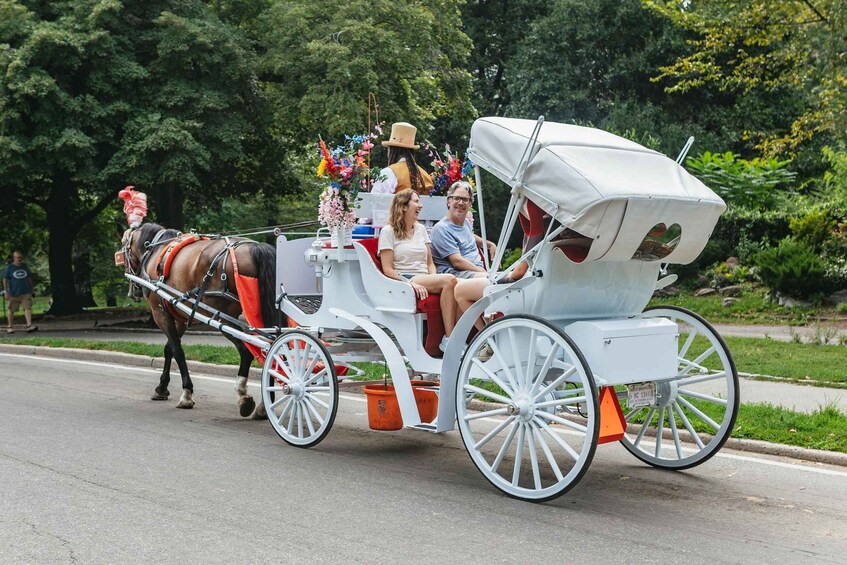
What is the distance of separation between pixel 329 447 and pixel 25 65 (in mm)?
13475

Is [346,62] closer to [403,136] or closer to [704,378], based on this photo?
[403,136]

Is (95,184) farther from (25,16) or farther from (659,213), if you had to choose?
(659,213)

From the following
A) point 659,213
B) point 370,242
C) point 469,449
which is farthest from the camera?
point 370,242

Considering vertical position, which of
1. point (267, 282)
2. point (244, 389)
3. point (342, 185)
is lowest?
point (244, 389)

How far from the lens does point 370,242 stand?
321 inches

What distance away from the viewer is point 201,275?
10156mm

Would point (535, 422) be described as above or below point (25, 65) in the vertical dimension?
below

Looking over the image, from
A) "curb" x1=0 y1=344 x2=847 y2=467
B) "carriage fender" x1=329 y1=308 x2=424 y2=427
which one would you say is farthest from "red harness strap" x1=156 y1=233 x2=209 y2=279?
"carriage fender" x1=329 y1=308 x2=424 y2=427

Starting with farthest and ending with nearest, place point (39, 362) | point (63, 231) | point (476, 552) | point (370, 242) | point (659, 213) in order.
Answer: point (63, 231)
point (39, 362)
point (370, 242)
point (659, 213)
point (476, 552)

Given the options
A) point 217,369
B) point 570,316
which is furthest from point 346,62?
point 570,316

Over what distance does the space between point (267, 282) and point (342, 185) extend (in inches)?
79.2

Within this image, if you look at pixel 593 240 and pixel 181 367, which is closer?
pixel 593 240

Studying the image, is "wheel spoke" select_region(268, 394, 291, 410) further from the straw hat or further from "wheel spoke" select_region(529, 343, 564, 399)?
"wheel spoke" select_region(529, 343, 564, 399)

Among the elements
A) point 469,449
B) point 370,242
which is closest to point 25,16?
point 370,242
